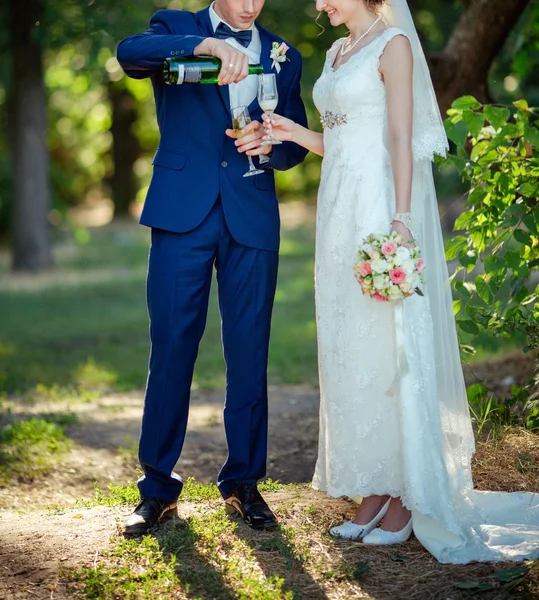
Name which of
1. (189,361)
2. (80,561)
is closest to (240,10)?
(189,361)

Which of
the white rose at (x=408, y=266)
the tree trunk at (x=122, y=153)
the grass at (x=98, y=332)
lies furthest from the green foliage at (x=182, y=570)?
the tree trunk at (x=122, y=153)

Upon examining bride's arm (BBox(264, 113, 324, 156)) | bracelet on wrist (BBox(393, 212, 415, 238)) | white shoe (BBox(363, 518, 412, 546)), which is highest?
bride's arm (BBox(264, 113, 324, 156))

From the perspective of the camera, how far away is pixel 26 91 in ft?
47.1

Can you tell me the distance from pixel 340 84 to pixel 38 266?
12054 mm

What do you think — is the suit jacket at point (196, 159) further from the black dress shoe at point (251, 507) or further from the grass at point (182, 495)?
the grass at point (182, 495)

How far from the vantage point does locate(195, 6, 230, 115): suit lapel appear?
384cm

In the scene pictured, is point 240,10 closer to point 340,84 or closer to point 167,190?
point 340,84

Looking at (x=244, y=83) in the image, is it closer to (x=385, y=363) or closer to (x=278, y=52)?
(x=278, y=52)

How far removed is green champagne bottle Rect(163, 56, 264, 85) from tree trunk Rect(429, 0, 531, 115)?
2756 millimetres

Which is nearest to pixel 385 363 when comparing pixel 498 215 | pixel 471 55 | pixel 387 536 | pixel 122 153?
pixel 387 536

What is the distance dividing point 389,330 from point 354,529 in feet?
2.77

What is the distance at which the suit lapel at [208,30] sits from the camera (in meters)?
3.84

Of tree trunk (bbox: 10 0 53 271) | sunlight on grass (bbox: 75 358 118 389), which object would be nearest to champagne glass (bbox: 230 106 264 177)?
sunlight on grass (bbox: 75 358 118 389)

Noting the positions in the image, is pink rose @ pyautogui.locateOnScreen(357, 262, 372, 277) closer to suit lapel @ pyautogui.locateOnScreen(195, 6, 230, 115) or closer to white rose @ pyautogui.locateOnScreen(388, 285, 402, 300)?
white rose @ pyautogui.locateOnScreen(388, 285, 402, 300)
